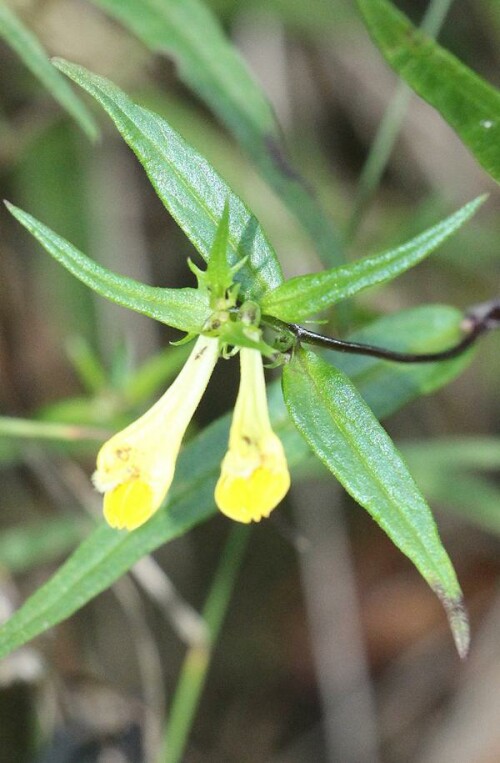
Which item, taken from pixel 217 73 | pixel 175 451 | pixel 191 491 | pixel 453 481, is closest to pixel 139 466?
pixel 175 451

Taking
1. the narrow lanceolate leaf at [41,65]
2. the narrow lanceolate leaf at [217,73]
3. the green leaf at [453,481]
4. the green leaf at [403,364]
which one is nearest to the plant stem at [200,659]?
the green leaf at [453,481]

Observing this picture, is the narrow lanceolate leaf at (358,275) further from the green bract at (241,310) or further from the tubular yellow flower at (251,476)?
the tubular yellow flower at (251,476)

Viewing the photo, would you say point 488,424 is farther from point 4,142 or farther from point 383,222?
point 4,142

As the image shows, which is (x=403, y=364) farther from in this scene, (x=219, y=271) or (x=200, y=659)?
(x=200, y=659)

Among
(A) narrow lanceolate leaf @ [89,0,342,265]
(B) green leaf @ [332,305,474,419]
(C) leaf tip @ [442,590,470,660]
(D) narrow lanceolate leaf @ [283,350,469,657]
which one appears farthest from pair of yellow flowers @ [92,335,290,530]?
(A) narrow lanceolate leaf @ [89,0,342,265]

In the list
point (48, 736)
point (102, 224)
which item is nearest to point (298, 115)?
point (102, 224)
